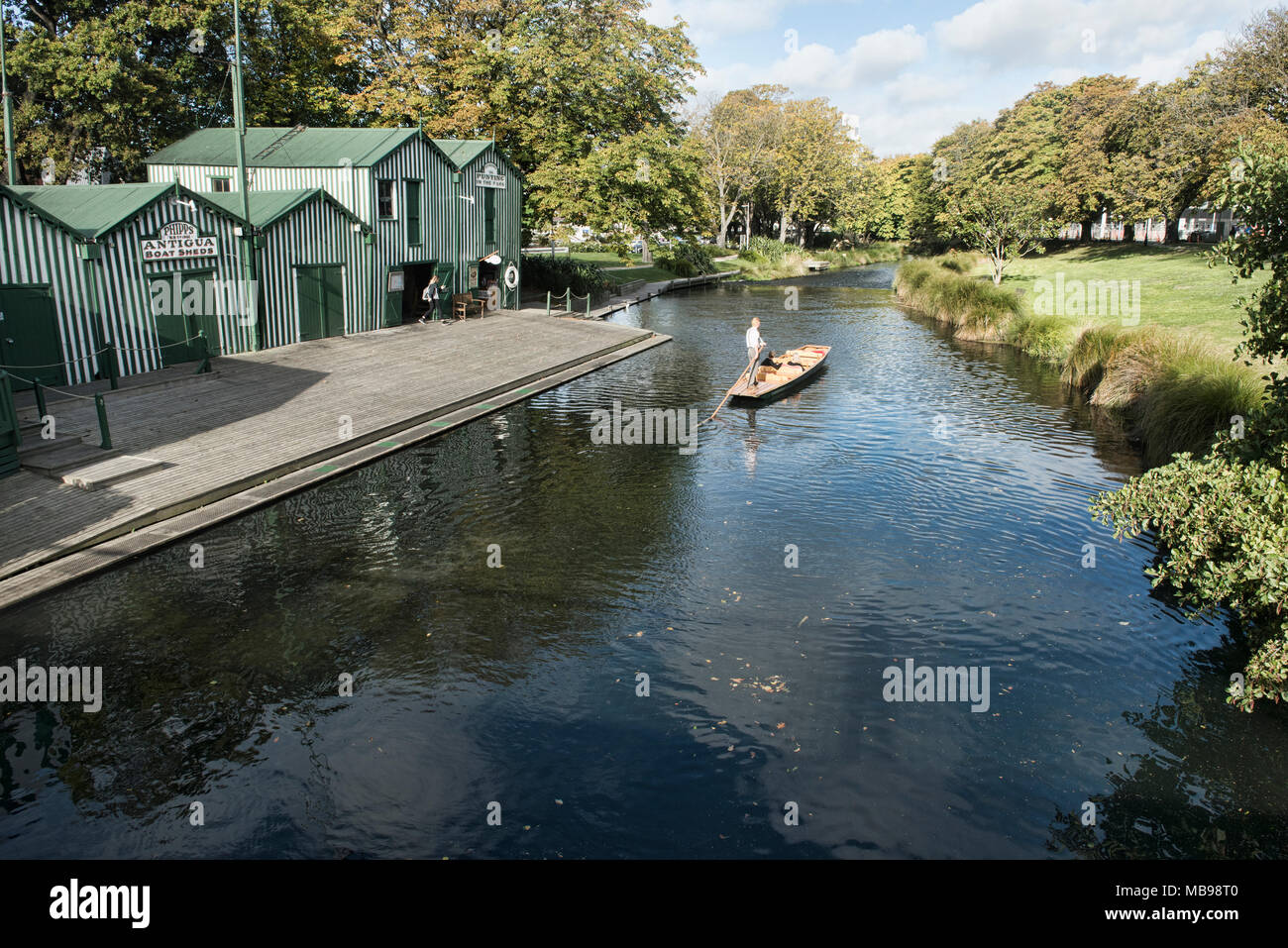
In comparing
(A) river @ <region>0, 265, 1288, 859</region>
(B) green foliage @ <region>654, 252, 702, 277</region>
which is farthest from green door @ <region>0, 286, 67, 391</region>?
(B) green foliage @ <region>654, 252, 702, 277</region>

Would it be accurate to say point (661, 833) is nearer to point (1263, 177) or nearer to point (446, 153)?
point (1263, 177)

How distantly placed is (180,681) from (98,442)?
864 centimetres

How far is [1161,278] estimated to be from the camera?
41.5 metres

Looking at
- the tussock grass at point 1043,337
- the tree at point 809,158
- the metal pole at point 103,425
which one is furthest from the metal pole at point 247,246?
the tree at point 809,158

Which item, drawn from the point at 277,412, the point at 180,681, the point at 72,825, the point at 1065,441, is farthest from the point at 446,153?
the point at 72,825

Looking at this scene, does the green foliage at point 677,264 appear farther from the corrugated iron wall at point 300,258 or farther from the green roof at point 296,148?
the corrugated iron wall at point 300,258

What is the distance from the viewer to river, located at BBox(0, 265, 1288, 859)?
768 centimetres

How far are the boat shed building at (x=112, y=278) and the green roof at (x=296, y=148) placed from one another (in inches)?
312

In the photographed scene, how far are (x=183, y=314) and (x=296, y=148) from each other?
1233cm

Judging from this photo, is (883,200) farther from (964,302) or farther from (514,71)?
(514,71)

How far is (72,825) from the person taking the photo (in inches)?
290

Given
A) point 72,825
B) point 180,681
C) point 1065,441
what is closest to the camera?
point 72,825

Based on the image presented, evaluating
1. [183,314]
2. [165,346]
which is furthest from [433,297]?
[165,346]

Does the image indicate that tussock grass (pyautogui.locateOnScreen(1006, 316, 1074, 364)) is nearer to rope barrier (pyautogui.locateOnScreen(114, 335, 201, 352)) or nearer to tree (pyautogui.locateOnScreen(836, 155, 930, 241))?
rope barrier (pyautogui.locateOnScreen(114, 335, 201, 352))
